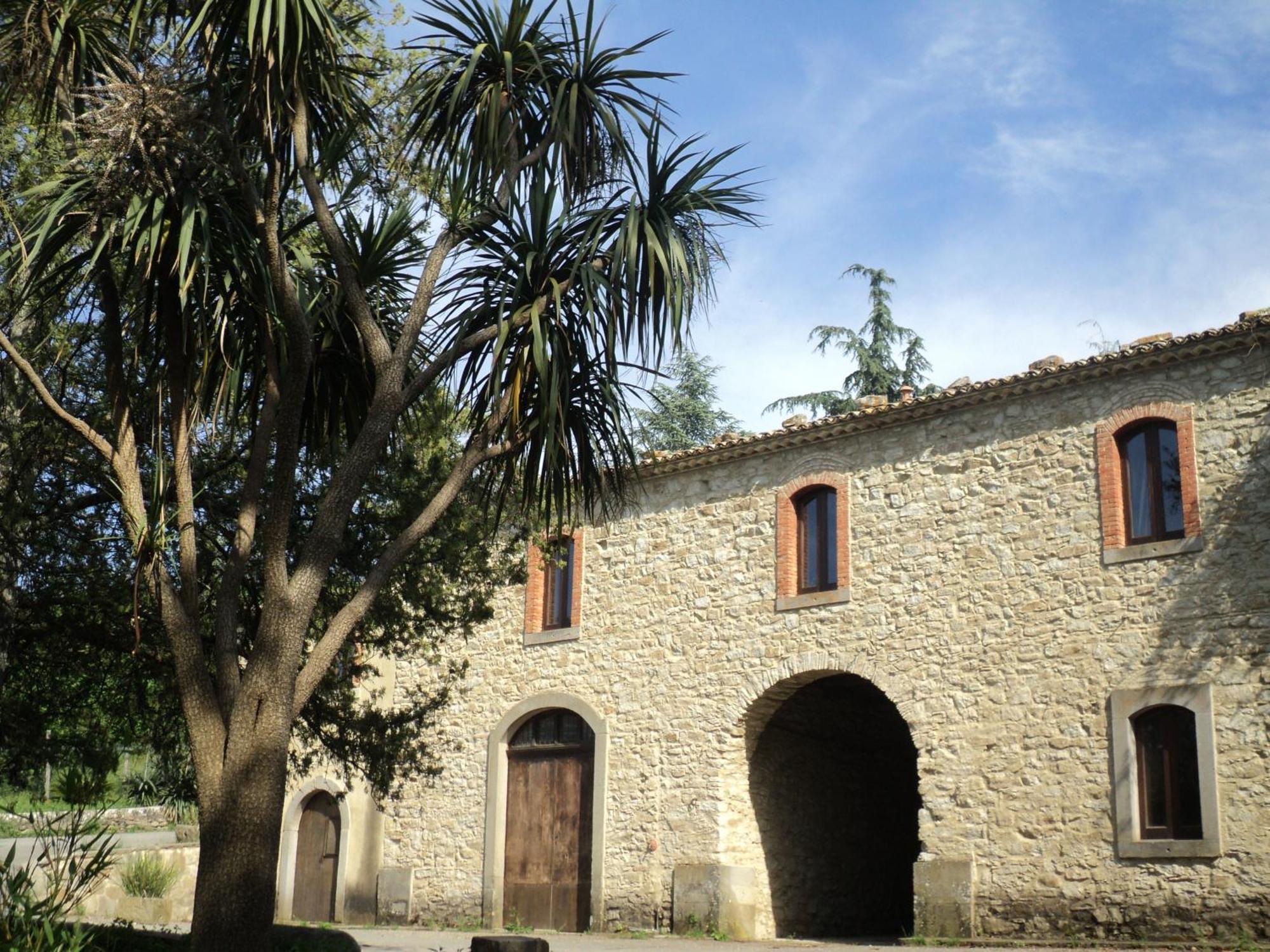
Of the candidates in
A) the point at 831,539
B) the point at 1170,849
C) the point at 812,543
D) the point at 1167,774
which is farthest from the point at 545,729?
the point at 1170,849

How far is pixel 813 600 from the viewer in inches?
642

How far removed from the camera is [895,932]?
18094 mm

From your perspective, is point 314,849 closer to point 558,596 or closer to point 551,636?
point 551,636

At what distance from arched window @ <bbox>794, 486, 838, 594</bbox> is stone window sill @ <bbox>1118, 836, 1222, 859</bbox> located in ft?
14.5

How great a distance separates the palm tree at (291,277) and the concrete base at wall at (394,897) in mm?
10760

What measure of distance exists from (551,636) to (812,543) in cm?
410

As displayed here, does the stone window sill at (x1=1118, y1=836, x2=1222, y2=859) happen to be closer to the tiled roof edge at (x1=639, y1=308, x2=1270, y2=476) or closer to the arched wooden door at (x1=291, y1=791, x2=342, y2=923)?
the tiled roof edge at (x1=639, y1=308, x2=1270, y2=476)

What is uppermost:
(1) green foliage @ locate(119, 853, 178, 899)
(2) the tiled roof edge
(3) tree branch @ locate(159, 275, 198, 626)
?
(2) the tiled roof edge

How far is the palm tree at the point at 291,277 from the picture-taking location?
807cm

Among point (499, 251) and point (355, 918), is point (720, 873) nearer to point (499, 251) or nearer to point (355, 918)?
point (355, 918)

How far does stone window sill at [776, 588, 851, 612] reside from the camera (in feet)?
52.7

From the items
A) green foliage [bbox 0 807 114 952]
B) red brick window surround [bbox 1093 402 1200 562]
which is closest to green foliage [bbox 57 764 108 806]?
green foliage [bbox 0 807 114 952]

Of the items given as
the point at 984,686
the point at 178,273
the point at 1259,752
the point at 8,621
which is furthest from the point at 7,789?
the point at 1259,752

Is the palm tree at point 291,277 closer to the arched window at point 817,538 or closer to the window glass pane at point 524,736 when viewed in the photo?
the arched window at point 817,538
